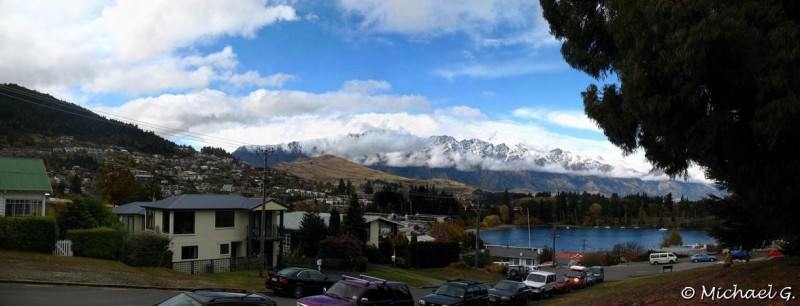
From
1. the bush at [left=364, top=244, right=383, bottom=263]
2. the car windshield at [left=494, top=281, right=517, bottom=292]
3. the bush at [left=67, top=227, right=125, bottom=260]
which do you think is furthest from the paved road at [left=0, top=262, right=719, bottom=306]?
the bush at [left=364, top=244, right=383, bottom=263]

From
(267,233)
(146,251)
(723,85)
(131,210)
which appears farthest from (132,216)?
(723,85)

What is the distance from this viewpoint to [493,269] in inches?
2584

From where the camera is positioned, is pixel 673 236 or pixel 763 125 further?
pixel 673 236

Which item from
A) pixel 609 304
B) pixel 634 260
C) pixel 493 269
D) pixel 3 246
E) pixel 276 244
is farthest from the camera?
pixel 634 260

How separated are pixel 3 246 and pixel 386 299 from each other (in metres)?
23.8

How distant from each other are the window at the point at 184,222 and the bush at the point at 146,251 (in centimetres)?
651

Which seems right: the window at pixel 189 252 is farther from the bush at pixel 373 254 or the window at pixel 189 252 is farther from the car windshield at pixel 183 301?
the car windshield at pixel 183 301

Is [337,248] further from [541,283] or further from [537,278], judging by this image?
[541,283]

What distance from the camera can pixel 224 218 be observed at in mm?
45438

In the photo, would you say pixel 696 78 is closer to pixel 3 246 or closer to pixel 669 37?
pixel 669 37

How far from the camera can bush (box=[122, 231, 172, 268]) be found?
33.5 m

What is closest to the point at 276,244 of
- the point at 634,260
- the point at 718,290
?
the point at 718,290

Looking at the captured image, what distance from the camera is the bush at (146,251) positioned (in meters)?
33.5

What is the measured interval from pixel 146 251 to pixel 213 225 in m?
9.88
